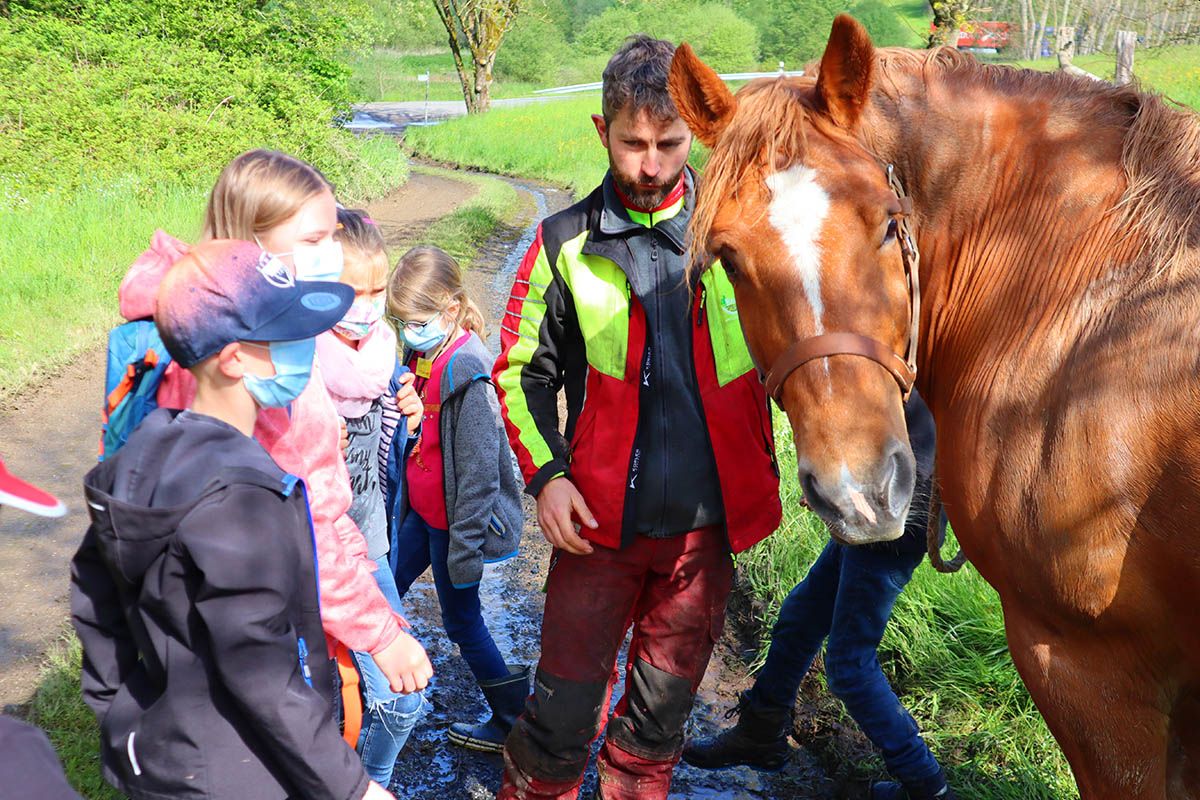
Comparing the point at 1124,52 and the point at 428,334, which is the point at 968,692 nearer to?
the point at 428,334

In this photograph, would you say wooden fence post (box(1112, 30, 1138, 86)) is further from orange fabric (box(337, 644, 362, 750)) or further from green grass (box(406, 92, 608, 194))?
green grass (box(406, 92, 608, 194))

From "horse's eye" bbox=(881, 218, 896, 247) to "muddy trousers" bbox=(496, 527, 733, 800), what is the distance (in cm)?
100

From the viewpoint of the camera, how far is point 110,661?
6.08 ft

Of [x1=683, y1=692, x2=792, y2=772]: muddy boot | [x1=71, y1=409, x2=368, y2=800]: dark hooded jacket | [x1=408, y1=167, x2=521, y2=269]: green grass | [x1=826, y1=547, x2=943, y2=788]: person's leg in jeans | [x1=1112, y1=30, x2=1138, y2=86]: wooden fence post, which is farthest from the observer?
[x1=408, y1=167, x2=521, y2=269]: green grass

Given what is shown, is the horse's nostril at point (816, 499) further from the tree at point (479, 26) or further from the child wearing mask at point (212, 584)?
the tree at point (479, 26)

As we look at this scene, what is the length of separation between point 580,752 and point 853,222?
5.45 ft

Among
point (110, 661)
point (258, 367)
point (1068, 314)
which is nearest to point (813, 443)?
point (1068, 314)

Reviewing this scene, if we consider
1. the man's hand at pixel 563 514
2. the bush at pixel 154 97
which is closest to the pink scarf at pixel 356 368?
the man's hand at pixel 563 514

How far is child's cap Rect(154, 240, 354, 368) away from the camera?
1.76 metres

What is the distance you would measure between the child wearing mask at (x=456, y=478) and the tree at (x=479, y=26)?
31969mm

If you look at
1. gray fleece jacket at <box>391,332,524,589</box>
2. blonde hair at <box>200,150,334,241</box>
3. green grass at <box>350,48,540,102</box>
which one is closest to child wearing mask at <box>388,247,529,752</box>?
gray fleece jacket at <box>391,332,524,589</box>

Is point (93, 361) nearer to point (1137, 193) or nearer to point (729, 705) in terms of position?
point (729, 705)

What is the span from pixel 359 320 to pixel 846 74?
1685mm

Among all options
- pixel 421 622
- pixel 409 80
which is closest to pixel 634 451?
pixel 421 622
